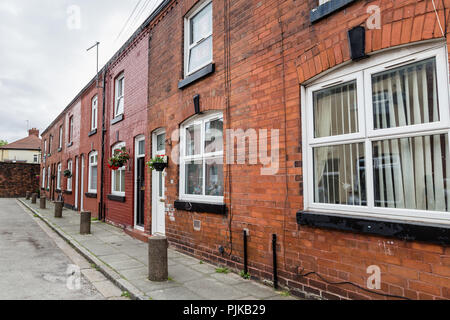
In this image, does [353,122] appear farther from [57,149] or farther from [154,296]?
[57,149]

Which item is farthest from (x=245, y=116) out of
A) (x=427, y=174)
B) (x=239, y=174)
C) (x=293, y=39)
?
(x=427, y=174)

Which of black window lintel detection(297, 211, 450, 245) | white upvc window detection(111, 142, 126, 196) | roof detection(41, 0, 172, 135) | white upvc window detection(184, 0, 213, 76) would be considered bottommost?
black window lintel detection(297, 211, 450, 245)

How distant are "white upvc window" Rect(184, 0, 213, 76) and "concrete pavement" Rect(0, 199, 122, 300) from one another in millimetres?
4558

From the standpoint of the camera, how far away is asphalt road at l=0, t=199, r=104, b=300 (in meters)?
4.42

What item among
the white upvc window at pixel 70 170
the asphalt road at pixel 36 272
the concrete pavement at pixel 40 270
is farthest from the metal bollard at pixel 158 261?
the white upvc window at pixel 70 170

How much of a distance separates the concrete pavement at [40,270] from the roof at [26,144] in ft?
140

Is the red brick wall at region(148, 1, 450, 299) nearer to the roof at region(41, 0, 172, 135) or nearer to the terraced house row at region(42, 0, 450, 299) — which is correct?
the terraced house row at region(42, 0, 450, 299)

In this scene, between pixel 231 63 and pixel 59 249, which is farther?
pixel 59 249

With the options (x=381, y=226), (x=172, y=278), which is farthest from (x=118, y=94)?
(x=381, y=226)

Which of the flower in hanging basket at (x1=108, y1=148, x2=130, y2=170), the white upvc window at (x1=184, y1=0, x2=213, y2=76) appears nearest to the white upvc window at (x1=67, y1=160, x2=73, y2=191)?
the flower in hanging basket at (x1=108, y1=148, x2=130, y2=170)

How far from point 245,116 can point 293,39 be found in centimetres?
137

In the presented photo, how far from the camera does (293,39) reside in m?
4.36

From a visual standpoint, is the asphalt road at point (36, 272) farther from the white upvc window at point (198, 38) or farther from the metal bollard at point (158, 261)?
the white upvc window at point (198, 38)
